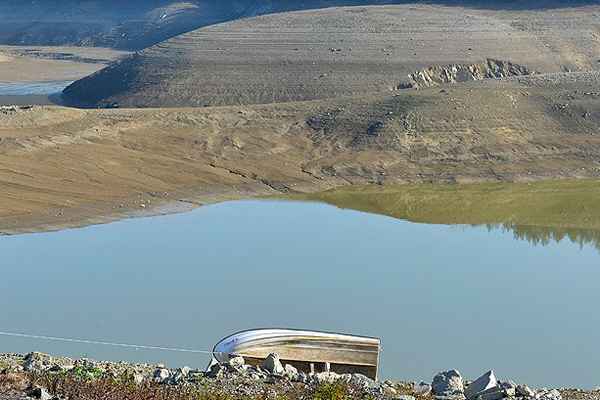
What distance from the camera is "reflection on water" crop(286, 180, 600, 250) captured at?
85.6 feet


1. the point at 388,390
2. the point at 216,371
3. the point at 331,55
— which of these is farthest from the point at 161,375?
the point at 331,55

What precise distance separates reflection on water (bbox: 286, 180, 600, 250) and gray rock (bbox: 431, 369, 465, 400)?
12.5 m

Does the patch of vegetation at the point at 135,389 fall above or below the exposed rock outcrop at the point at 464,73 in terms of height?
below

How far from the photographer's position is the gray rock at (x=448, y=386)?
12.3 meters

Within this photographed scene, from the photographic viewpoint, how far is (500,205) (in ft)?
93.5

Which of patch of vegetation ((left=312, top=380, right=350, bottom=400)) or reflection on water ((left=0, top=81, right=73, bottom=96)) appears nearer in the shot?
patch of vegetation ((left=312, top=380, right=350, bottom=400))

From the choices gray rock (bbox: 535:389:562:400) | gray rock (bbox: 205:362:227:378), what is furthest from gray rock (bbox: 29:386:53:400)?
gray rock (bbox: 535:389:562:400)

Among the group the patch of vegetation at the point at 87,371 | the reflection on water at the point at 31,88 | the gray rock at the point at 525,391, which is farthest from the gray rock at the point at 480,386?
the reflection on water at the point at 31,88

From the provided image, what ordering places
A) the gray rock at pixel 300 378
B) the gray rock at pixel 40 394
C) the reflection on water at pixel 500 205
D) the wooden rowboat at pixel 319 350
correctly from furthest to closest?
the reflection on water at pixel 500 205 → the wooden rowboat at pixel 319 350 → the gray rock at pixel 300 378 → the gray rock at pixel 40 394

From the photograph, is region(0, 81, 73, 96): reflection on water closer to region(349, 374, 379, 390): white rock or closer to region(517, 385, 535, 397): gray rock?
region(349, 374, 379, 390): white rock

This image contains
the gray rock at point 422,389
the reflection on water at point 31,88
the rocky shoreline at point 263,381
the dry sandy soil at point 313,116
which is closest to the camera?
the rocky shoreline at point 263,381

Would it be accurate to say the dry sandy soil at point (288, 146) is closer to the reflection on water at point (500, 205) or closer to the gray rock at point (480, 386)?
the reflection on water at point (500, 205)

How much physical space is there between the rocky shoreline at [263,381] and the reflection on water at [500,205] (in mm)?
12798

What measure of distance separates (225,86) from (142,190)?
14.1 metres
